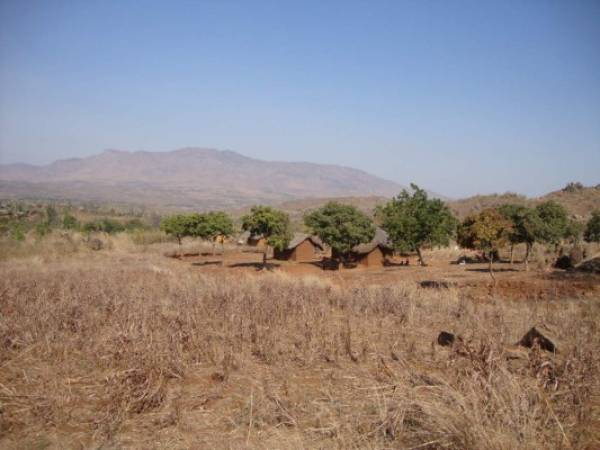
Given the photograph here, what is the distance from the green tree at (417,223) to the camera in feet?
83.7

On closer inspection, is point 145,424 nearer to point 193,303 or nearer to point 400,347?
point 400,347

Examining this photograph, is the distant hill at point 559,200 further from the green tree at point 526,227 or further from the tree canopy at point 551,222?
the green tree at point 526,227

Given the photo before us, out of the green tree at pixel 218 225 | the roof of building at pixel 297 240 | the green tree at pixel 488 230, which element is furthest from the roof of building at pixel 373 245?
the green tree at pixel 488 230

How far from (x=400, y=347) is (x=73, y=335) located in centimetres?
508

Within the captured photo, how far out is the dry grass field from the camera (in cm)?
397

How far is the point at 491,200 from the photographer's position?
63.5m

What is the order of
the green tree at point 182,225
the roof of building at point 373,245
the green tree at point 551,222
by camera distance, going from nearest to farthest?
the green tree at point 551,222 → the roof of building at point 373,245 → the green tree at point 182,225

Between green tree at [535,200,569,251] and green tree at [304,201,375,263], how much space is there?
9.67m

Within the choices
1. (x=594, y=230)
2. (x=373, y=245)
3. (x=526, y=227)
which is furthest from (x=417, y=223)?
(x=594, y=230)

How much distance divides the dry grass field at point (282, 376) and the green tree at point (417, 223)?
16.4 m

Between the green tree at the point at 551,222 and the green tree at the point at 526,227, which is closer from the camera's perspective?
the green tree at the point at 526,227

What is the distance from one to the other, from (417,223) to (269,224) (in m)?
8.65

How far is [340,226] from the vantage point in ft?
88.2

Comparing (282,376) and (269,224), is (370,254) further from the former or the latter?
(282,376)
